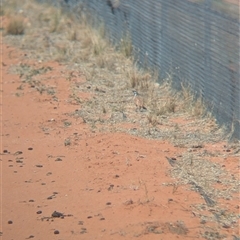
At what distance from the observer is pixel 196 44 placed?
974 centimetres

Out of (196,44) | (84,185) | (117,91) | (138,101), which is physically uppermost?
(196,44)

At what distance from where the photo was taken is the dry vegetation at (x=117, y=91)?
8156 mm

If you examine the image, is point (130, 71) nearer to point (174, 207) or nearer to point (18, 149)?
point (18, 149)

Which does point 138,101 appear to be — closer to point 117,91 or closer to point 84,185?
point 117,91

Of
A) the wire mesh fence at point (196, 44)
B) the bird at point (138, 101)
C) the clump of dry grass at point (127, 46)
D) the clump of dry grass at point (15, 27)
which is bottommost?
the clump of dry grass at point (15, 27)

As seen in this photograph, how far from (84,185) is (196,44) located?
3081 millimetres

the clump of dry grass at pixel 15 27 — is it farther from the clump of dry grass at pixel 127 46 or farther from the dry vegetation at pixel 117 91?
the clump of dry grass at pixel 127 46

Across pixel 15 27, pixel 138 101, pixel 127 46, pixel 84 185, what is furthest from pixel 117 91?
pixel 15 27

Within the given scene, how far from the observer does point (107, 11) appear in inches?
571

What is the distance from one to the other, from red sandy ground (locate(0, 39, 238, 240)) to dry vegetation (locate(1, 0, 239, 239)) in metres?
0.25

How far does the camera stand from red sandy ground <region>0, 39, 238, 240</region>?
6.36 meters

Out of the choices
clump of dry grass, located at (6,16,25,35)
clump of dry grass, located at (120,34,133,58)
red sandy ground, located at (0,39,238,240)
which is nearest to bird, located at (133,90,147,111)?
red sandy ground, located at (0,39,238,240)

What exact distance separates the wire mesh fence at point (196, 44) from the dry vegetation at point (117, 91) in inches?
7.2

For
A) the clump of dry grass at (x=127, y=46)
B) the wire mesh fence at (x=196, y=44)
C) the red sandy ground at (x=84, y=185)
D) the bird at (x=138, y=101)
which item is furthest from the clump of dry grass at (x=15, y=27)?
the red sandy ground at (x=84, y=185)
